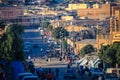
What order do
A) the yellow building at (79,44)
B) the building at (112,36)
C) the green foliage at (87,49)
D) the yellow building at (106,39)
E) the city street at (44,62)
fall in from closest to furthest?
the city street at (44,62)
the building at (112,36)
the green foliage at (87,49)
the yellow building at (106,39)
the yellow building at (79,44)

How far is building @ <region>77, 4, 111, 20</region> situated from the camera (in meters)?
80.5

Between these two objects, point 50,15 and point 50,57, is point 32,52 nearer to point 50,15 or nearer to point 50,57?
point 50,57

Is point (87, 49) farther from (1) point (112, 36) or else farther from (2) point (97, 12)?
(2) point (97, 12)

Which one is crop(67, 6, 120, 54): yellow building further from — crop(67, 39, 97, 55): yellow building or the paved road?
the paved road

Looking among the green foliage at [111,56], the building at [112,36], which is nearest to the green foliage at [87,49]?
the building at [112,36]

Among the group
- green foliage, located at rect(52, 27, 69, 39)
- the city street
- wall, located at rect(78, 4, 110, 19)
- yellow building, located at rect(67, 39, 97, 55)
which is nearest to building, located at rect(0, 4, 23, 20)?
wall, located at rect(78, 4, 110, 19)

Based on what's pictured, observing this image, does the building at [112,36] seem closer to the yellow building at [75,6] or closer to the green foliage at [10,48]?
the green foliage at [10,48]

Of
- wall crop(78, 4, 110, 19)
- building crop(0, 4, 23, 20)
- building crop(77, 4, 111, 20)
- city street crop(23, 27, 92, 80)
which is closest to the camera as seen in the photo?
city street crop(23, 27, 92, 80)

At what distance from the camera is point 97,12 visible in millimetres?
84562

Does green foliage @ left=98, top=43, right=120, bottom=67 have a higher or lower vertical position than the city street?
higher

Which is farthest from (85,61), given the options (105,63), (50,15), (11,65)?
(50,15)

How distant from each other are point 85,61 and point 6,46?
8.66 m

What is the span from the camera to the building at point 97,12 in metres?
80.5

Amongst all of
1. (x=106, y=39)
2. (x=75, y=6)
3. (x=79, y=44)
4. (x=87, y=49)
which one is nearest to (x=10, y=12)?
(x=75, y=6)
